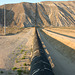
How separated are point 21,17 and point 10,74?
110 meters

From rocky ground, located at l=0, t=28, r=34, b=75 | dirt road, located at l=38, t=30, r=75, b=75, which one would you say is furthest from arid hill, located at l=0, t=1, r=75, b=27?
dirt road, located at l=38, t=30, r=75, b=75

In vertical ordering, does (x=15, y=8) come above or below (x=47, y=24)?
above

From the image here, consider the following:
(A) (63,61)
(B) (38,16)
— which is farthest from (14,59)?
(B) (38,16)

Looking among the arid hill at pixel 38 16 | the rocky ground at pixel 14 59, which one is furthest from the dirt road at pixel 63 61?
the arid hill at pixel 38 16

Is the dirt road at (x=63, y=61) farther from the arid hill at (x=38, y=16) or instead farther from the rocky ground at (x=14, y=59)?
the arid hill at (x=38, y=16)

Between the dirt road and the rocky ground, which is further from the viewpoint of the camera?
the dirt road

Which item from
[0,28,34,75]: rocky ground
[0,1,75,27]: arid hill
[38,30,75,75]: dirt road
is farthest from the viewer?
[0,1,75,27]: arid hill

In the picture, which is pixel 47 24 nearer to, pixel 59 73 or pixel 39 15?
pixel 39 15

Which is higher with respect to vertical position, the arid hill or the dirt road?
the arid hill

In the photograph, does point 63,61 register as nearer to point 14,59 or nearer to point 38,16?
point 14,59

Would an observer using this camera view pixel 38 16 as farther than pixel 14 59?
Yes

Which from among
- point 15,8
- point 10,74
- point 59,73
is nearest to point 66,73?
point 59,73

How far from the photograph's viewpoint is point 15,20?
11238cm

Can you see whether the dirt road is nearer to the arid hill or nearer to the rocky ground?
the rocky ground
